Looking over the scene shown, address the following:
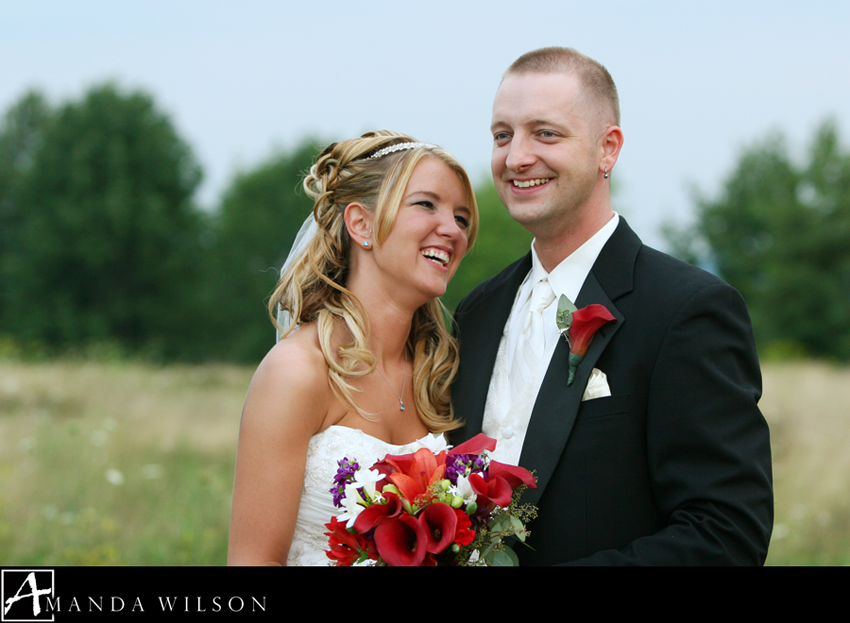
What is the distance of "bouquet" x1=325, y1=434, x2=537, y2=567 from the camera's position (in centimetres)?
259

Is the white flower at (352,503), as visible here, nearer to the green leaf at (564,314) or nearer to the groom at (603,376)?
the groom at (603,376)

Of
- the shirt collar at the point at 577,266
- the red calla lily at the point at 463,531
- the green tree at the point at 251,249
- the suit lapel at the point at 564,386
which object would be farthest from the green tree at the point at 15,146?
the red calla lily at the point at 463,531

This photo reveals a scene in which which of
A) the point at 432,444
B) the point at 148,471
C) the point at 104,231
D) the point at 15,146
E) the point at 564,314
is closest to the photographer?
the point at 564,314

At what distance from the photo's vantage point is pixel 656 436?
124 inches

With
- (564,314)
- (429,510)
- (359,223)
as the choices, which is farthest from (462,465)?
(359,223)

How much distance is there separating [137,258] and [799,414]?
36519 mm

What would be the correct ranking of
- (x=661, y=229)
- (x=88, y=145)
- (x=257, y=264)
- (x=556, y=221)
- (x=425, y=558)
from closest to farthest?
1. (x=425, y=558)
2. (x=556, y=221)
3. (x=88, y=145)
4. (x=257, y=264)
5. (x=661, y=229)

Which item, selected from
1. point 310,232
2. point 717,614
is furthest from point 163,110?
point 717,614

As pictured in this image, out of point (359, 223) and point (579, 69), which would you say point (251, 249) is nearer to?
point (359, 223)

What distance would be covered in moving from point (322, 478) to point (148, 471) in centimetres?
555

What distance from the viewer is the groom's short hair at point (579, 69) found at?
12.2 feet

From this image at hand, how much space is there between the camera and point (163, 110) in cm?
4250

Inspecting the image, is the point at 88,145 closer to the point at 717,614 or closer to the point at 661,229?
the point at 661,229

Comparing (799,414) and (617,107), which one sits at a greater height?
(799,414)
